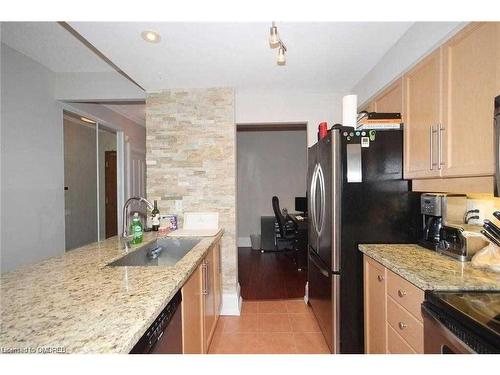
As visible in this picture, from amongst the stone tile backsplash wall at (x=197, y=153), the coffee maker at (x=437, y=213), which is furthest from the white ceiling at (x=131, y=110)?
the coffee maker at (x=437, y=213)

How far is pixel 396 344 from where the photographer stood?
124cm

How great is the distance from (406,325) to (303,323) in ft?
3.98

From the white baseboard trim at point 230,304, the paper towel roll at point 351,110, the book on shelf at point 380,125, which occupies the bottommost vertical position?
the white baseboard trim at point 230,304

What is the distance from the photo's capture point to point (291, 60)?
191 cm

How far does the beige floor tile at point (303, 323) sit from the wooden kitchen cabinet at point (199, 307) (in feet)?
2.53

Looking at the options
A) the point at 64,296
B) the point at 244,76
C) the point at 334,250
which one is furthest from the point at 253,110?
the point at 64,296

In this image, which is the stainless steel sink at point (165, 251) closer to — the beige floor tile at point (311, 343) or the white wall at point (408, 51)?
the beige floor tile at point (311, 343)

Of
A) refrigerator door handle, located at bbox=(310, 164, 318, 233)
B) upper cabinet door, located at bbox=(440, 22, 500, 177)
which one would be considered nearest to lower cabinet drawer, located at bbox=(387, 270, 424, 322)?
upper cabinet door, located at bbox=(440, 22, 500, 177)

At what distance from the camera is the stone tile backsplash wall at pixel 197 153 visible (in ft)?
8.05

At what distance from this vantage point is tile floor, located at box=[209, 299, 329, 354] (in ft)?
6.05

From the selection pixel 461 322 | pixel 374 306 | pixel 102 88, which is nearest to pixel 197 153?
pixel 102 88

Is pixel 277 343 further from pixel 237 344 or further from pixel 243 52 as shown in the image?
pixel 243 52

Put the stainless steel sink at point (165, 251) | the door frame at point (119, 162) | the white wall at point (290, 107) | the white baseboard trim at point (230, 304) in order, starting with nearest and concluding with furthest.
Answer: the stainless steel sink at point (165, 251) → the white baseboard trim at point (230, 304) → the white wall at point (290, 107) → the door frame at point (119, 162)

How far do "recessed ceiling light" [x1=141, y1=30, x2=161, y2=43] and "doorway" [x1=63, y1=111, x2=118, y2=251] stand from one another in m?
1.69
